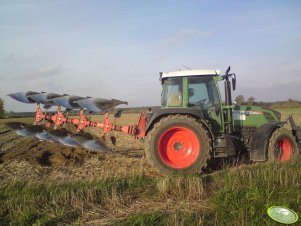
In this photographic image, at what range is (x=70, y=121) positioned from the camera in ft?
30.3

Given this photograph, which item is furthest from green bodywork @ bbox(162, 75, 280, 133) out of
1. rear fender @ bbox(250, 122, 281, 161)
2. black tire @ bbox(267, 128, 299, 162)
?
black tire @ bbox(267, 128, 299, 162)

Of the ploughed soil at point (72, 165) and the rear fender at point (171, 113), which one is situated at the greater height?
the rear fender at point (171, 113)

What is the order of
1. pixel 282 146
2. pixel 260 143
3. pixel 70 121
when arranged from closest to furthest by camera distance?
pixel 260 143, pixel 282 146, pixel 70 121

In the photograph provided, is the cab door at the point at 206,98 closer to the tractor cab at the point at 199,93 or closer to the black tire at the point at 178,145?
the tractor cab at the point at 199,93

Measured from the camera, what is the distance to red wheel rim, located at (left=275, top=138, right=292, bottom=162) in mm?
8555

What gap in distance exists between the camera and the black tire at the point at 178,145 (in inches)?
300

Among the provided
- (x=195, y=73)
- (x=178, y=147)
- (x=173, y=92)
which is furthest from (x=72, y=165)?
(x=195, y=73)

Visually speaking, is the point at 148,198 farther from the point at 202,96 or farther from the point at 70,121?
the point at 70,121

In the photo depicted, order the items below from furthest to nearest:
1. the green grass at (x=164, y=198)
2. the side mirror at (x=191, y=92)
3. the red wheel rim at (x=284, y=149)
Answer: the red wheel rim at (x=284, y=149)
the side mirror at (x=191, y=92)
the green grass at (x=164, y=198)

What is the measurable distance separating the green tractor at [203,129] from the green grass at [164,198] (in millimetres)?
1089

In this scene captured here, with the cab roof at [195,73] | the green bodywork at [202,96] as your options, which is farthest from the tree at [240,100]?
the cab roof at [195,73]

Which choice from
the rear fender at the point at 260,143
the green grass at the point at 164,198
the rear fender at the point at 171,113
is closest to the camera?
the green grass at the point at 164,198

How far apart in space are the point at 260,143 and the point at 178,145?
1.87 meters

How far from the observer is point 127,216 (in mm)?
4949
